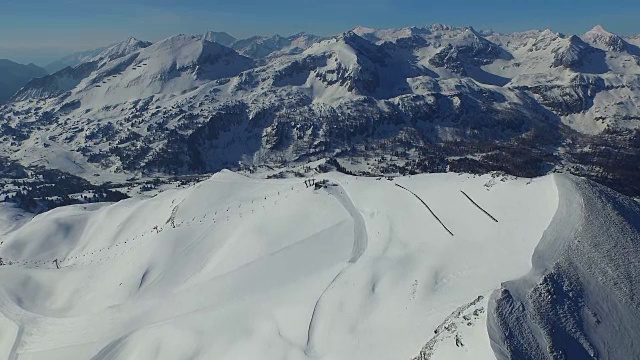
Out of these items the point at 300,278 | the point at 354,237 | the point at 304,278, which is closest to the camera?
the point at 304,278

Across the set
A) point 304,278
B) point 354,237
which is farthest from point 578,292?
point 304,278

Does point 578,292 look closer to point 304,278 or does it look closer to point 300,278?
point 304,278

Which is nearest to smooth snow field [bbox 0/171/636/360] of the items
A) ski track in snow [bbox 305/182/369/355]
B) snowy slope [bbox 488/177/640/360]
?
ski track in snow [bbox 305/182/369/355]

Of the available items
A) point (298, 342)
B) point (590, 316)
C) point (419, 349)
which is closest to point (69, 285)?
point (298, 342)

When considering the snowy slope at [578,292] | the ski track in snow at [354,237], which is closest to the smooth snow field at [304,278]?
the ski track in snow at [354,237]

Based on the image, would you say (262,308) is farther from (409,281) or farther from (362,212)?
(362,212)

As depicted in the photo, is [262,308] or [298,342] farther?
[262,308]

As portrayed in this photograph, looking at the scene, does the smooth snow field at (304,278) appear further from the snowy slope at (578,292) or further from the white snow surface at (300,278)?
the snowy slope at (578,292)
